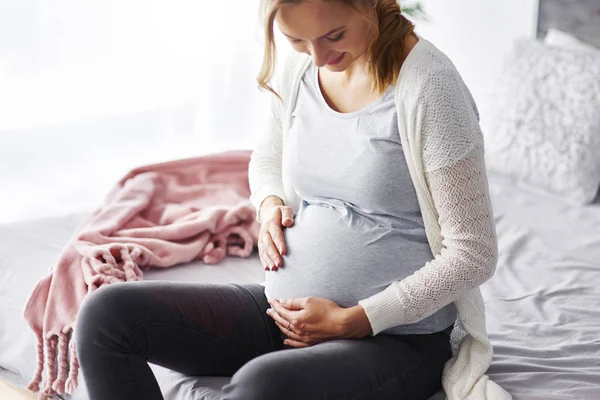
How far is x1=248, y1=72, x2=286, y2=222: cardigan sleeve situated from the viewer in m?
1.59

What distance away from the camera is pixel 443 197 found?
126 cm

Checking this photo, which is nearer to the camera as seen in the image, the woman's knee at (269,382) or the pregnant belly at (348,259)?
the woman's knee at (269,382)

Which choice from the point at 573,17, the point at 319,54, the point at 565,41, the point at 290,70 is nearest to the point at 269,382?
the point at 319,54

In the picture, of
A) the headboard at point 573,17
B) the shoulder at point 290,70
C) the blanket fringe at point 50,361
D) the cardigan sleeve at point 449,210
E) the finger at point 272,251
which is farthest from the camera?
the headboard at point 573,17

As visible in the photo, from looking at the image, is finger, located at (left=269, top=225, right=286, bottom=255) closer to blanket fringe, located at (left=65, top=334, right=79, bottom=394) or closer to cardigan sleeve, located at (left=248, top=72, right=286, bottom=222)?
cardigan sleeve, located at (left=248, top=72, right=286, bottom=222)

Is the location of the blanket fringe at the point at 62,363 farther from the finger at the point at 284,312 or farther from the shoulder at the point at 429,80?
the shoulder at the point at 429,80

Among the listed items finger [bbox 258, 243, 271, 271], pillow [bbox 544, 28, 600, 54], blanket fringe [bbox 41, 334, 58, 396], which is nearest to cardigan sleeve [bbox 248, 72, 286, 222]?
finger [bbox 258, 243, 271, 271]

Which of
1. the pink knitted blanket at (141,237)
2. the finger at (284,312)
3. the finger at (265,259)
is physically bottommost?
the pink knitted blanket at (141,237)

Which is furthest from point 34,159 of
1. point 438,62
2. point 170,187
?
point 438,62

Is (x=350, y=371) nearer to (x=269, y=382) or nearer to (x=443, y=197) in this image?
(x=269, y=382)

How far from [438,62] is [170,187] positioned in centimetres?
99

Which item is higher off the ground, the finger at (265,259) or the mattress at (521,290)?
the finger at (265,259)

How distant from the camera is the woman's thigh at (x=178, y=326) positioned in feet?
4.17

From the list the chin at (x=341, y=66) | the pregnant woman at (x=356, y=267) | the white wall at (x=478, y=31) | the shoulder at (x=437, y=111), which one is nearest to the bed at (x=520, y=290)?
the pregnant woman at (x=356, y=267)
